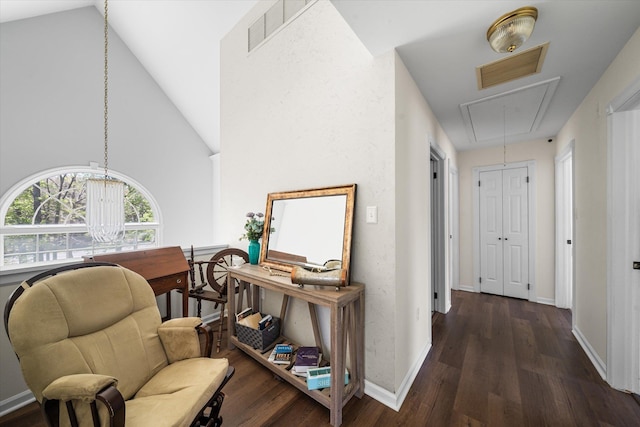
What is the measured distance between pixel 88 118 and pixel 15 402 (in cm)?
414

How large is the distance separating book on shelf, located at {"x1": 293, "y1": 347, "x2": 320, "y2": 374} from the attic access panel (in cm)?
284

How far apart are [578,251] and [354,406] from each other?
272 cm

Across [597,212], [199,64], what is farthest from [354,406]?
[199,64]

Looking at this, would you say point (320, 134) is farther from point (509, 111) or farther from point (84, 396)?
point (509, 111)

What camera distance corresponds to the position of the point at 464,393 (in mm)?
1821

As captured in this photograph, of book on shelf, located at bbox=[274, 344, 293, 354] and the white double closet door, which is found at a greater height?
the white double closet door

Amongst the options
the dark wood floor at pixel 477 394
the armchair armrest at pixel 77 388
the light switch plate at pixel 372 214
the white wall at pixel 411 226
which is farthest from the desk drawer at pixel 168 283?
the white wall at pixel 411 226

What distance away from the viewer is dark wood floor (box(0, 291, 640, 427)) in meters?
1.58

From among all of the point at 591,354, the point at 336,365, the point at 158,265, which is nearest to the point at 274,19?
the point at 158,265

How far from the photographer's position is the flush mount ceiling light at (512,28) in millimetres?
1409

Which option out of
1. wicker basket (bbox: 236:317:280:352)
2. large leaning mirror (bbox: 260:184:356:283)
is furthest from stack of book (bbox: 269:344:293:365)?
large leaning mirror (bbox: 260:184:356:283)

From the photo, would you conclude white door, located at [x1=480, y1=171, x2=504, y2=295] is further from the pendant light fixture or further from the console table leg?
the pendant light fixture

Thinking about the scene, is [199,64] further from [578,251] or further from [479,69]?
[578,251]

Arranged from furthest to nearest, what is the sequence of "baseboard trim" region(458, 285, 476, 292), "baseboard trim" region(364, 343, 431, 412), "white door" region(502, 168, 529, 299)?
1. "baseboard trim" region(458, 285, 476, 292)
2. "white door" region(502, 168, 529, 299)
3. "baseboard trim" region(364, 343, 431, 412)
